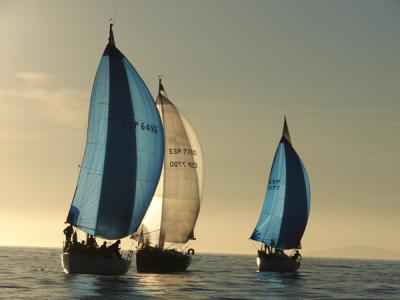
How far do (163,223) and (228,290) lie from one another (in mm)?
15066

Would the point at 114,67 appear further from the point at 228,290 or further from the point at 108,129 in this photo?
the point at 228,290

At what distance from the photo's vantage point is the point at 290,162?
9519 cm

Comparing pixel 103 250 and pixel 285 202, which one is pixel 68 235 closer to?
pixel 103 250

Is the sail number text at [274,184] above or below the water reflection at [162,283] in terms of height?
above

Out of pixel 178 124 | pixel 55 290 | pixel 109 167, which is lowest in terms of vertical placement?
pixel 55 290

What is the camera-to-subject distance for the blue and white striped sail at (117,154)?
64250 mm

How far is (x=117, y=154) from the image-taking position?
213 feet

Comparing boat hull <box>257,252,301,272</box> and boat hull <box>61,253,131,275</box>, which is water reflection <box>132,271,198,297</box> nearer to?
boat hull <box>61,253,131,275</box>

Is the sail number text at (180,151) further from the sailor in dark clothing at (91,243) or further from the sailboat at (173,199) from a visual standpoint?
the sailor in dark clothing at (91,243)

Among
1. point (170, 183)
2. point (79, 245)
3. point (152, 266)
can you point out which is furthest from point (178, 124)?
point (79, 245)

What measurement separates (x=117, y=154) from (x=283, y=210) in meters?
34.8

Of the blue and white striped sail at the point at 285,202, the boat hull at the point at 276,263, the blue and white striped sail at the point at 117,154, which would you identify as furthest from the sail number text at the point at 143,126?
the boat hull at the point at 276,263

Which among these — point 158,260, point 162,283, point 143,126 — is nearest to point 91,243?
point 162,283

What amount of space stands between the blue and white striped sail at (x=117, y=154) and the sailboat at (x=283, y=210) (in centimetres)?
3090
